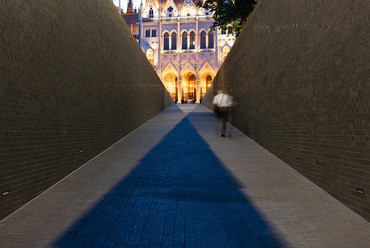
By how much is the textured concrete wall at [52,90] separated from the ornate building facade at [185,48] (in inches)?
1914

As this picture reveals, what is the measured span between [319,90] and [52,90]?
5527mm

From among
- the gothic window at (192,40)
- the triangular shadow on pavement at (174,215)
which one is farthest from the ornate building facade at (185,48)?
the triangular shadow on pavement at (174,215)

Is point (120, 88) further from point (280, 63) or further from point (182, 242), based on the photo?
point (182, 242)

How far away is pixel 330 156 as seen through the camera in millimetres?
5223

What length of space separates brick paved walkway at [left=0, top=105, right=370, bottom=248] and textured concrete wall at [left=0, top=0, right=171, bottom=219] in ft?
1.83

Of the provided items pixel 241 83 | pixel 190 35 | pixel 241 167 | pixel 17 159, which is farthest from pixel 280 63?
pixel 190 35

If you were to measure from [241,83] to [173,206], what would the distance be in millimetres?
9066

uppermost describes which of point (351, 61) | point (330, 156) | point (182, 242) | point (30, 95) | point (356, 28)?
point (356, 28)

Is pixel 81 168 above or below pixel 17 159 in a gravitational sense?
below

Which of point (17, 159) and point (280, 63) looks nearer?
point (17, 159)

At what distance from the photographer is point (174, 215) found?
4.46 metres

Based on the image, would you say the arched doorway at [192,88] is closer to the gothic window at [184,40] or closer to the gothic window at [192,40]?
the gothic window at [192,40]

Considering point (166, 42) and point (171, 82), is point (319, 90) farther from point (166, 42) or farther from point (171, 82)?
point (166, 42)

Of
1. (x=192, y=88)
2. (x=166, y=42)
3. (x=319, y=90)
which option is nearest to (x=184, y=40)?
(x=166, y=42)
